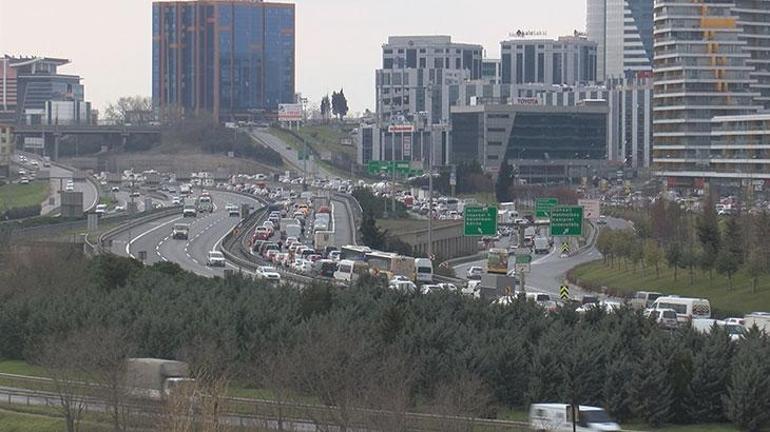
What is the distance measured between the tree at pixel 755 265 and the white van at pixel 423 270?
10.7 metres

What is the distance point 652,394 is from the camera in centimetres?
3347

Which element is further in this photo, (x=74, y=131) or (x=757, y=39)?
(x=74, y=131)

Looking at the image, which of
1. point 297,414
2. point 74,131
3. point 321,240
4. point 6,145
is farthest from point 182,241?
point 74,131

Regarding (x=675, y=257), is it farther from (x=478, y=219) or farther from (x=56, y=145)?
(x=56, y=145)

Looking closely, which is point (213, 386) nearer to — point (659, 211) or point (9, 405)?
point (9, 405)

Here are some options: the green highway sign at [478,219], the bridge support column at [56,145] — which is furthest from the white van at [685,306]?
the bridge support column at [56,145]

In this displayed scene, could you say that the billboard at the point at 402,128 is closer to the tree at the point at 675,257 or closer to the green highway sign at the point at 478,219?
the tree at the point at 675,257

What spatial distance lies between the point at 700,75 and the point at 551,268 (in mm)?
44314

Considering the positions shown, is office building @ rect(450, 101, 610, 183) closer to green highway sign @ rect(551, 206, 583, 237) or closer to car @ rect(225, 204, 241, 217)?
car @ rect(225, 204, 241, 217)

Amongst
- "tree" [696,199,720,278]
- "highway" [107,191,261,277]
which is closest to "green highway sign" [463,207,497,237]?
"tree" [696,199,720,278]

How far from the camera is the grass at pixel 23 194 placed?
107m

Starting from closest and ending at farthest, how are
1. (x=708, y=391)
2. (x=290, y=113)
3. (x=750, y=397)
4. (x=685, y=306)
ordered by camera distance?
1. (x=750, y=397)
2. (x=708, y=391)
3. (x=685, y=306)
4. (x=290, y=113)

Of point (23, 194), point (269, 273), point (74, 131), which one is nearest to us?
point (269, 273)

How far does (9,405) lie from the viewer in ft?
122
